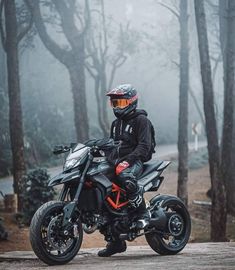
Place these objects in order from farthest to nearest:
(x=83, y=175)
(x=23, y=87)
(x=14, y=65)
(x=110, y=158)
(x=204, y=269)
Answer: (x=23, y=87) → (x=14, y=65) → (x=110, y=158) → (x=83, y=175) → (x=204, y=269)

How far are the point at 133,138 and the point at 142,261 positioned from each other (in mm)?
1590

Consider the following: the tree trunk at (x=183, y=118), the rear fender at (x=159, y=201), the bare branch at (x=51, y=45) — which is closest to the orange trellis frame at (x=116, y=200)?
the rear fender at (x=159, y=201)

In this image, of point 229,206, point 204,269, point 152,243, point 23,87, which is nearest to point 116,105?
point 152,243

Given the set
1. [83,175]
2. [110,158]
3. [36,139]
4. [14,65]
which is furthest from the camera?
[36,139]

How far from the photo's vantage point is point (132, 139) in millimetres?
7219

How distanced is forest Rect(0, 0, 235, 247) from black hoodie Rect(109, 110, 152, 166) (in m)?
5.45

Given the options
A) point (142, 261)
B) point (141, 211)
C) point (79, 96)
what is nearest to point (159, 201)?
point (141, 211)

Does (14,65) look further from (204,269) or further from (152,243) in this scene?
(204,269)

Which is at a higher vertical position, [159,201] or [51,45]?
[51,45]

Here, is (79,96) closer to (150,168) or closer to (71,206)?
(150,168)

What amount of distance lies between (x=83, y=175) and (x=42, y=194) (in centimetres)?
702

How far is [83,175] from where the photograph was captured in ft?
21.4

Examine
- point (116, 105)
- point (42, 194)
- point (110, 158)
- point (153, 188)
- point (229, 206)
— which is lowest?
point (229, 206)

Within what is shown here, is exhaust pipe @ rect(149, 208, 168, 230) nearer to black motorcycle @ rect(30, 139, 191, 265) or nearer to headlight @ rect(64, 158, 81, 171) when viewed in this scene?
black motorcycle @ rect(30, 139, 191, 265)
